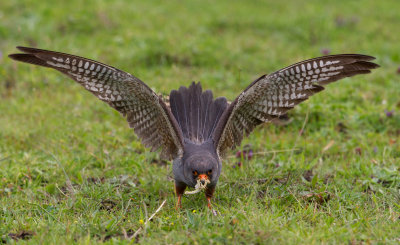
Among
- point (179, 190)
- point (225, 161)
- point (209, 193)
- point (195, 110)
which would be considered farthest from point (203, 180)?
point (225, 161)

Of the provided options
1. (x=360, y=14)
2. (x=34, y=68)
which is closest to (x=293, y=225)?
(x=34, y=68)

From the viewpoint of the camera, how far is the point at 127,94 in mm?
5000

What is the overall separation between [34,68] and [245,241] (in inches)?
230

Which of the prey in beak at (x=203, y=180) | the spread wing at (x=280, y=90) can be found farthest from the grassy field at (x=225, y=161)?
the spread wing at (x=280, y=90)

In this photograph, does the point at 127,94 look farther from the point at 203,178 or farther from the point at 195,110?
the point at 203,178

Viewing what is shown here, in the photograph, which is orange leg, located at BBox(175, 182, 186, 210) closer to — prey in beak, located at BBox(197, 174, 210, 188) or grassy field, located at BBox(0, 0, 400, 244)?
grassy field, located at BBox(0, 0, 400, 244)

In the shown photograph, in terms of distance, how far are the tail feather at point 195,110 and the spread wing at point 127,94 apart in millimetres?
321

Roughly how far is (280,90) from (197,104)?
35.7 inches

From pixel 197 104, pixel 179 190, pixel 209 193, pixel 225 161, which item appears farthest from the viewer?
pixel 225 161

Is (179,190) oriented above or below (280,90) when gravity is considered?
below

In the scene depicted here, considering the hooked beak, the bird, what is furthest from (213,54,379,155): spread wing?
the hooked beak

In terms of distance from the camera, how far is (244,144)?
6.49 meters

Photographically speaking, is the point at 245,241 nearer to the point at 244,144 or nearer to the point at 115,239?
the point at 115,239

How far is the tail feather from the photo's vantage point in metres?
5.48
